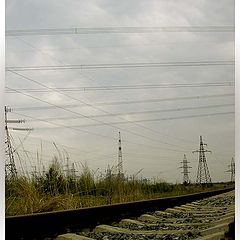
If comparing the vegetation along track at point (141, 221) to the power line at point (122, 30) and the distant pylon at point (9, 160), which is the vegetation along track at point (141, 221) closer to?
the distant pylon at point (9, 160)

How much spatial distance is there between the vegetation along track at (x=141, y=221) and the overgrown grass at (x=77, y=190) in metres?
0.04

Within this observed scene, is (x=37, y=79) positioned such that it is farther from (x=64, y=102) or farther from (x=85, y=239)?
(x=85, y=239)

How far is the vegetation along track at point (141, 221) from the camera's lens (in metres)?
1.90

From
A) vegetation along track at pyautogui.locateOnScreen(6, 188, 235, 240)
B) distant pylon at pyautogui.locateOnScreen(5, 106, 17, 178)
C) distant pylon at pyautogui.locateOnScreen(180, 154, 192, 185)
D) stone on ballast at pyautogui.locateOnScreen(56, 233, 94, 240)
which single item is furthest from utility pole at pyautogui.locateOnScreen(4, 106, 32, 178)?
distant pylon at pyautogui.locateOnScreen(180, 154, 192, 185)

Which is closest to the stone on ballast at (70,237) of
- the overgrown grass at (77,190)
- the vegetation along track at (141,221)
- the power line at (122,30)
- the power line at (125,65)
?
the vegetation along track at (141,221)

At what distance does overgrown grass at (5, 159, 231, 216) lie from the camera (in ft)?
6.47

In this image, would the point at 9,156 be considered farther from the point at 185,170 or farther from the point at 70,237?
the point at 185,170

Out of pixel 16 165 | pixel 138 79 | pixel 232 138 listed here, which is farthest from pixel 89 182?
pixel 232 138

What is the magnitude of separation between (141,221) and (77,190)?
0.31 metres

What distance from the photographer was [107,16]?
2002mm

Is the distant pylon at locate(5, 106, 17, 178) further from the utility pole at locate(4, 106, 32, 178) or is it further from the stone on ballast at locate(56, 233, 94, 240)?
the stone on ballast at locate(56, 233, 94, 240)

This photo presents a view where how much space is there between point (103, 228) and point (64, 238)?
178mm

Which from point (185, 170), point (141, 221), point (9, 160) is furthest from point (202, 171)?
point (9, 160)

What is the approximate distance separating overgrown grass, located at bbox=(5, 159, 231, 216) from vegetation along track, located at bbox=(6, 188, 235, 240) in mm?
39
